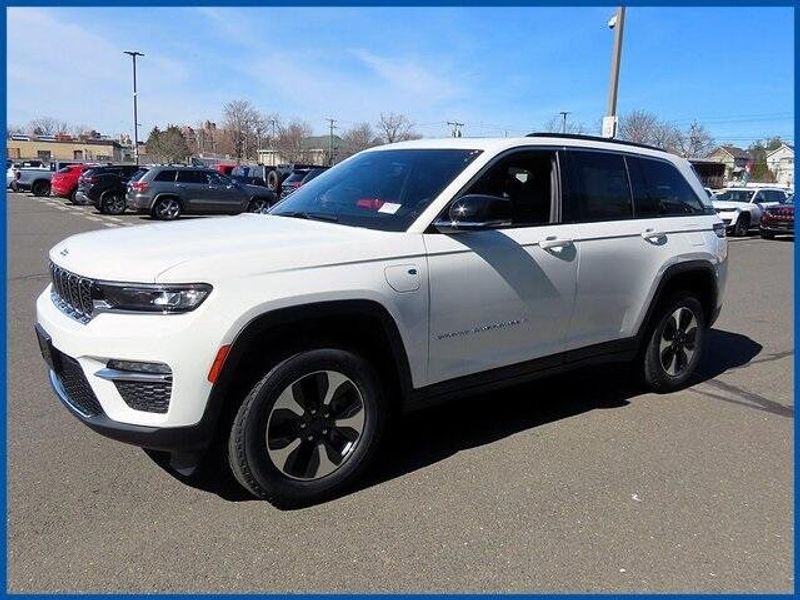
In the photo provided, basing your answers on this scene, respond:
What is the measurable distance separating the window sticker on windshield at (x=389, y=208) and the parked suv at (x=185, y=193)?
16.8m

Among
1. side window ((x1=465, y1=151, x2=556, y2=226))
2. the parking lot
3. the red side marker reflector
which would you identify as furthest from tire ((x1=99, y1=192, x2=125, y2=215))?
the red side marker reflector

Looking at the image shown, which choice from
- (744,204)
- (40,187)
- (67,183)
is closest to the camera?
(744,204)

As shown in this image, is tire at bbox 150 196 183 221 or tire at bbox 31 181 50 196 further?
tire at bbox 31 181 50 196

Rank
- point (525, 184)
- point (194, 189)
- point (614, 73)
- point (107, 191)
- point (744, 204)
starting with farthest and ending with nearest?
point (107, 191) < point (744, 204) < point (194, 189) < point (614, 73) < point (525, 184)

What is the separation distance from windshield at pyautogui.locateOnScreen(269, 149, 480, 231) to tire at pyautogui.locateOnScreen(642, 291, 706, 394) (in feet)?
6.88

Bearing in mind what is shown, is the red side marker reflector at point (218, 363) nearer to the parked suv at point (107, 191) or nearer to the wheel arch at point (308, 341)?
the wheel arch at point (308, 341)

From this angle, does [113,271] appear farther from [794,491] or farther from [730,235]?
[730,235]

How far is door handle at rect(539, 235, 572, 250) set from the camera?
4.05 m

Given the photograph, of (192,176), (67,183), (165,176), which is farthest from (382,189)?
(67,183)

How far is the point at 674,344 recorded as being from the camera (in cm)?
514

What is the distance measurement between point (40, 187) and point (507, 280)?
37.6m

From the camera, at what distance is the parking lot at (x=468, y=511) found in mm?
2801

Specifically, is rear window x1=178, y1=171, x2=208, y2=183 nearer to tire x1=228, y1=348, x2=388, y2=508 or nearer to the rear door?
the rear door

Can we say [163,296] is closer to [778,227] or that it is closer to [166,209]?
[166,209]
